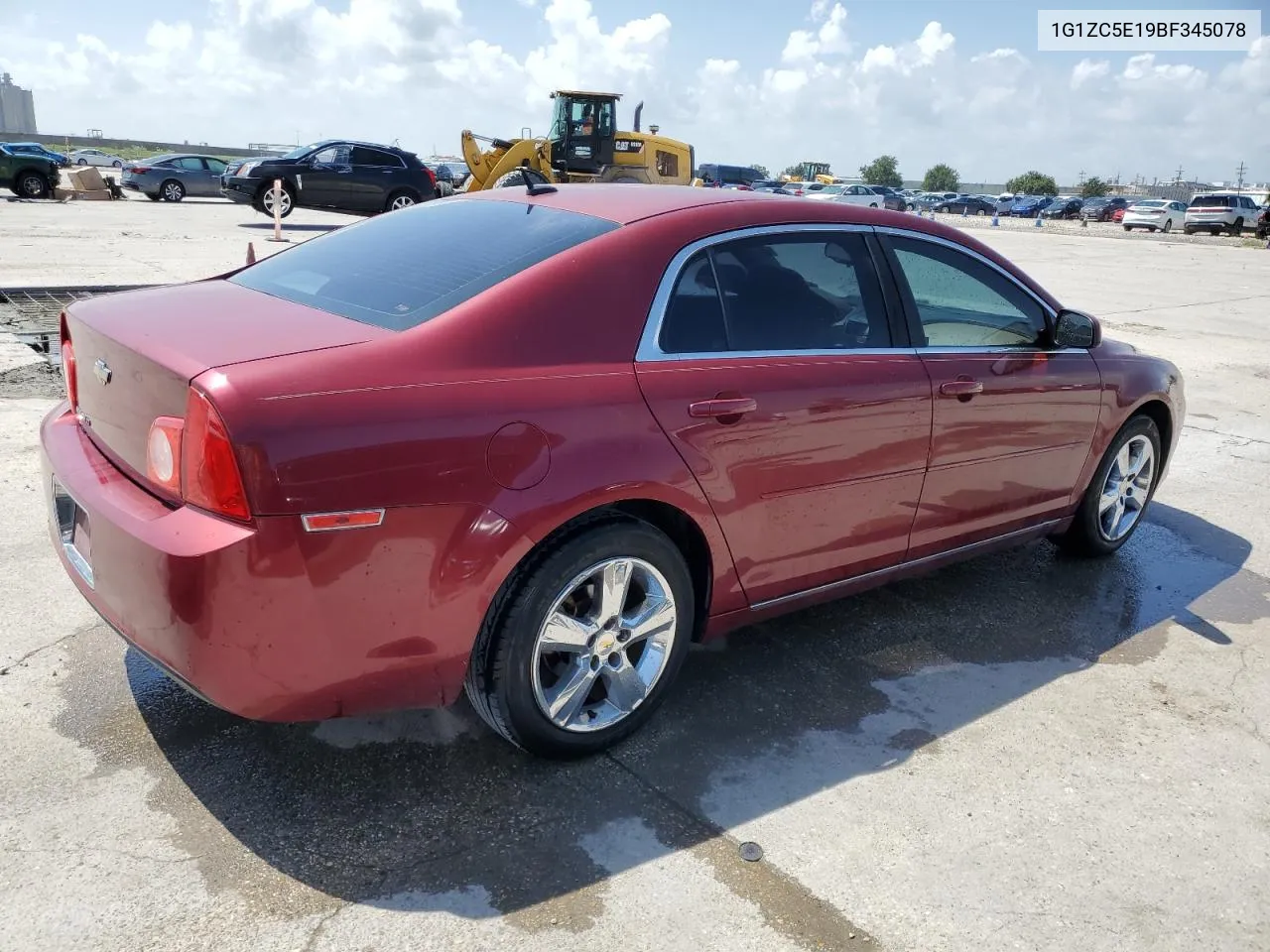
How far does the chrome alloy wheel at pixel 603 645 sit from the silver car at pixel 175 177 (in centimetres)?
3072

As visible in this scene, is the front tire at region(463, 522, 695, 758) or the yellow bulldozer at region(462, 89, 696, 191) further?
the yellow bulldozer at region(462, 89, 696, 191)

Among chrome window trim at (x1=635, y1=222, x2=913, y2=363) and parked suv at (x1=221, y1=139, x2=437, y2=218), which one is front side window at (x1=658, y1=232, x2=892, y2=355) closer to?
chrome window trim at (x1=635, y1=222, x2=913, y2=363)

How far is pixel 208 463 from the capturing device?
231cm

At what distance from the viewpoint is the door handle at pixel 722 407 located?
295cm

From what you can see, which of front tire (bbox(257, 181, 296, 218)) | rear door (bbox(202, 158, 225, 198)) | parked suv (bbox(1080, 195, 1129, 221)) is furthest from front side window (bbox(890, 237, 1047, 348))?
parked suv (bbox(1080, 195, 1129, 221))

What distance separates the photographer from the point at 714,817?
277 cm

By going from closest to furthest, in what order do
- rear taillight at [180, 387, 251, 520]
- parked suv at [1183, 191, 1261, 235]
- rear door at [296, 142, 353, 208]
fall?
rear taillight at [180, 387, 251, 520] < rear door at [296, 142, 353, 208] < parked suv at [1183, 191, 1261, 235]

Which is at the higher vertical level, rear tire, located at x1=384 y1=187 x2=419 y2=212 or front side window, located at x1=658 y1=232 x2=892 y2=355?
Result: rear tire, located at x1=384 y1=187 x2=419 y2=212

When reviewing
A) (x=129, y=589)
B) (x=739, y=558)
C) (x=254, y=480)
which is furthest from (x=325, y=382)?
(x=739, y=558)

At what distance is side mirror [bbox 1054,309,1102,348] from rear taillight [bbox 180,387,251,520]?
328cm

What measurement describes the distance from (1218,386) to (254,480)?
9.30 metres

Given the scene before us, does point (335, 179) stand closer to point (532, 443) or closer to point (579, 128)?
point (579, 128)

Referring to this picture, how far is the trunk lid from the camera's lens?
8.16ft

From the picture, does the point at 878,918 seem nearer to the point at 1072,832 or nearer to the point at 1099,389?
the point at 1072,832
